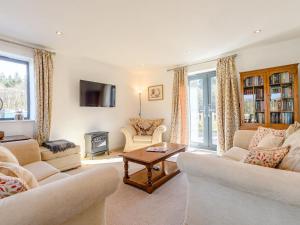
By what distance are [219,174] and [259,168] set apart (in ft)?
0.82

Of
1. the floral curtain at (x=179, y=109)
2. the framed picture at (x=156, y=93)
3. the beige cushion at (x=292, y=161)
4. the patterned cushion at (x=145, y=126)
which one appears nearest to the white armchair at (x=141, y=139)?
the patterned cushion at (x=145, y=126)

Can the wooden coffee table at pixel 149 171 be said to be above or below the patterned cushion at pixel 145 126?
below

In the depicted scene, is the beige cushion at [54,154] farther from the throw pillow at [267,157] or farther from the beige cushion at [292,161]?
the beige cushion at [292,161]

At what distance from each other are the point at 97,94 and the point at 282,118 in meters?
3.90

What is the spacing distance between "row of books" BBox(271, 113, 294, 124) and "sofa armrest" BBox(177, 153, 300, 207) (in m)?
2.56

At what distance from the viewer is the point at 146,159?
2.20 m

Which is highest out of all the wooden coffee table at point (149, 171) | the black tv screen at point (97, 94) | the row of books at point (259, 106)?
the black tv screen at point (97, 94)

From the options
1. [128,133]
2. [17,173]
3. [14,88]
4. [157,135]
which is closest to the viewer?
[17,173]

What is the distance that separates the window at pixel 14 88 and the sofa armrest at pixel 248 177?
3376 millimetres

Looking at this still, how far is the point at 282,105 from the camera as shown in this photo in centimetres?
302

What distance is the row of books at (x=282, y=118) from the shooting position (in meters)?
2.95

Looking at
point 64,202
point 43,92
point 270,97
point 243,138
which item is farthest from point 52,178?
point 270,97

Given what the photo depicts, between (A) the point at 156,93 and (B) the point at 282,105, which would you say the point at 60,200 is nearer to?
(B) the point at 282,105

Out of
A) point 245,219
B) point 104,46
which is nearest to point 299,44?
point 245,219
